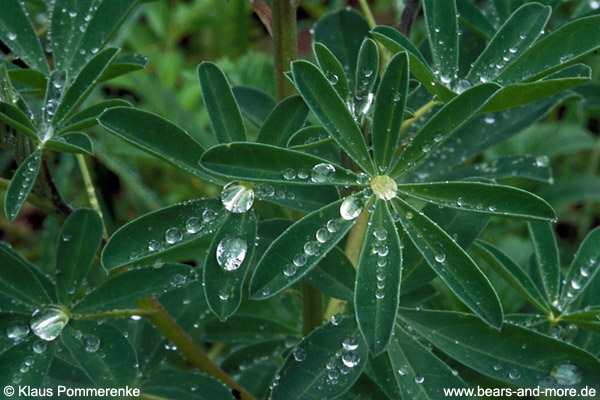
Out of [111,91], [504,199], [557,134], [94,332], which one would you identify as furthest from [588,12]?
[111,91]

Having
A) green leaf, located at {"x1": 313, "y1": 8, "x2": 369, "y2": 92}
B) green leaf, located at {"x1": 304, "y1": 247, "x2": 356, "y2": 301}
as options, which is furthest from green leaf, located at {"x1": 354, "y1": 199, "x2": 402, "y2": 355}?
green leaf, located at {"x1": 313, "y1": 8, "x2": 369, "y2": 92}

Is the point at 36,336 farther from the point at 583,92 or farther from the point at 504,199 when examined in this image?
the point at 583,92

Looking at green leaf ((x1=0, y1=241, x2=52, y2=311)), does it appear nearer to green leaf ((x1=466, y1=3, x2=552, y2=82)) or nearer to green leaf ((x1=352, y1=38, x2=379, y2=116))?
green leaf ((x1=352, y1=38, x2=379, y2=116))

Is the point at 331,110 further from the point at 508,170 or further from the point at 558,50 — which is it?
the point at 508,170

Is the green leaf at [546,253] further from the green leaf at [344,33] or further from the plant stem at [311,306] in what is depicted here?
the green leaf at [344,33]

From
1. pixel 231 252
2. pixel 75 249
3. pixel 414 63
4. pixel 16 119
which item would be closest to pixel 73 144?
pixel 16 119

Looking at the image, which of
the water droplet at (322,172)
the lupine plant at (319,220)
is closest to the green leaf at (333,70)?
the lupine plant at (319,220)

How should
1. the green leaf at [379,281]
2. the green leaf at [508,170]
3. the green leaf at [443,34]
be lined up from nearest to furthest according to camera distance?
1. the green leaf at [379,281]
2. the green leaf at [443,34]
3. the green leaf at [508,170]
